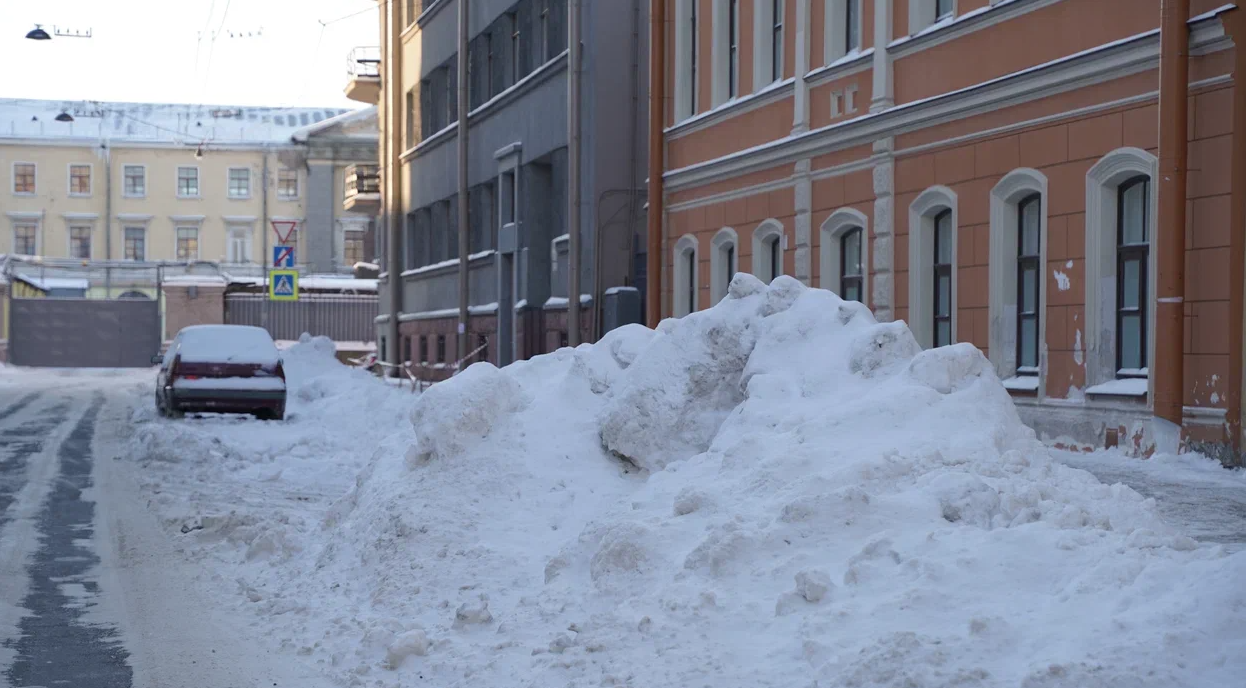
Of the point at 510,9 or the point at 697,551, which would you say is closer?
the point at 697,551

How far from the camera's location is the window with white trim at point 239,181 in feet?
235

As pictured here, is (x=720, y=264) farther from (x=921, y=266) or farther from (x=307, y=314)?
(x=307, y=314)

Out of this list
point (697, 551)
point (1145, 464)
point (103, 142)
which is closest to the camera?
point (697, 551)

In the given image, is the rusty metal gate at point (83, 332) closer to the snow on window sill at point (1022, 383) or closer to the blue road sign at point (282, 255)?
the blue road sign at point (282, 255)

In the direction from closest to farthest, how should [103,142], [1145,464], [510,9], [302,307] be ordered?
[1145,464], [510,9], [302,307], [103,142]

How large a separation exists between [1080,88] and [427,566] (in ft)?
28.4

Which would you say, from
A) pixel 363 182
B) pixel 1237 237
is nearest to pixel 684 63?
pixel 1237 237

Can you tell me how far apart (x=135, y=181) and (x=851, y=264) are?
59194 millimetres

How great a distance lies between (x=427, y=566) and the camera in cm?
796

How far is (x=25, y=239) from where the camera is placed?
70.6 m

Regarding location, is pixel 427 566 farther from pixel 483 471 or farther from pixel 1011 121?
pixel 1011 121

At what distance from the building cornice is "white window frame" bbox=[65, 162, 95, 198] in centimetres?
5550

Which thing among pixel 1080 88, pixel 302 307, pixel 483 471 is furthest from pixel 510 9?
pixel 302 307

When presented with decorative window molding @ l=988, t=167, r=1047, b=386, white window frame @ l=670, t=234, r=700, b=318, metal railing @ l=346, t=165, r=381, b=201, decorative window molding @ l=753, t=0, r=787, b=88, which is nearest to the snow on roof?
metal railing @ l=346, t=165, r=381, b=201
